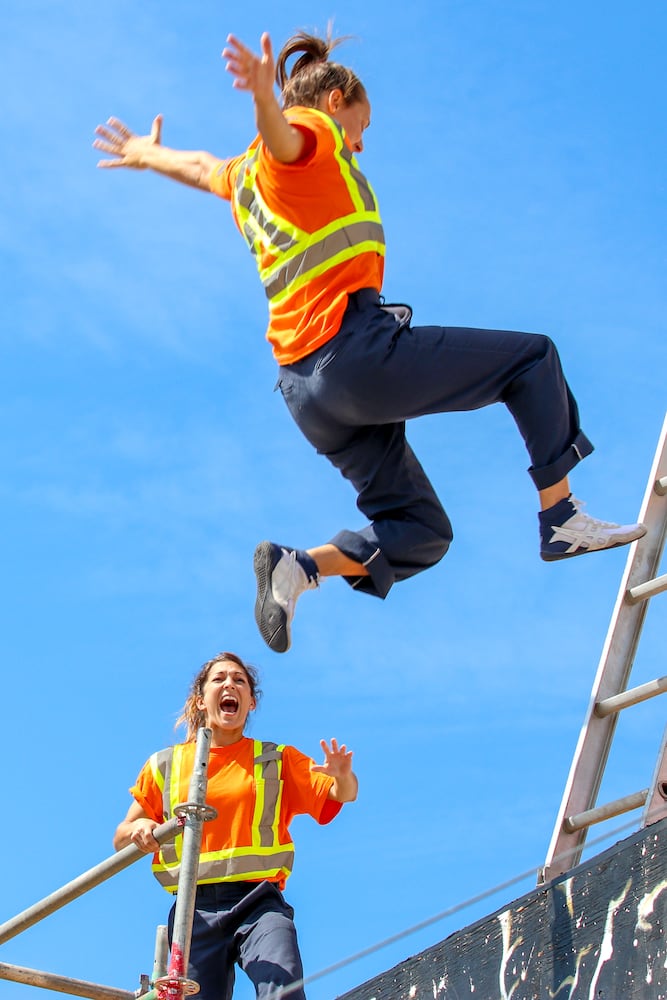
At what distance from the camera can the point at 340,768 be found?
5039 mm

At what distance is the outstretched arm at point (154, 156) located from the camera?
16.7ft

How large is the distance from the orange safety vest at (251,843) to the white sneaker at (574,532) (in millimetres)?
1322

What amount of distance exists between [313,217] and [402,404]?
62cm

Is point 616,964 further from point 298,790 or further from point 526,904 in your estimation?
point 298,790

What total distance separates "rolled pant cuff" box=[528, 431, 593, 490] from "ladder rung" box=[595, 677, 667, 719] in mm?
708

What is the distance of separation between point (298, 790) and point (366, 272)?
6.06ft

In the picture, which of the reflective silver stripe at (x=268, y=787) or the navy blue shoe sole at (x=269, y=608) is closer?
the navy blue shoe sole at (x=269, y=608)

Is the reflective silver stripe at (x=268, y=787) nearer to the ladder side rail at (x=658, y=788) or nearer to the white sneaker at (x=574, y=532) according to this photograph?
the white sneaker at (x=574, y=532)

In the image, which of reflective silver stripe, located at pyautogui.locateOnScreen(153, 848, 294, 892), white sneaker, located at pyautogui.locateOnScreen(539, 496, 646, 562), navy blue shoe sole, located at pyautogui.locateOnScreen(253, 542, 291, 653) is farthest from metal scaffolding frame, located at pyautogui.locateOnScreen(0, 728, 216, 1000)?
white sneaker, located at pyautogui.locateOnScreen(539, 496, 646, 562)

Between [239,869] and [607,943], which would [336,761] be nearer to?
[239,869]

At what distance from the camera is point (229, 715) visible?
5398mm

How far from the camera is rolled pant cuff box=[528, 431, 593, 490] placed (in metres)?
4.58

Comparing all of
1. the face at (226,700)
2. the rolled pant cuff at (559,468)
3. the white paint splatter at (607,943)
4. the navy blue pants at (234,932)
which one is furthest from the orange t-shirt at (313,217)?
the white paint splatter at (607,943)

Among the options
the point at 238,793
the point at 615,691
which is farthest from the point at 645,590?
the point at 238,793
